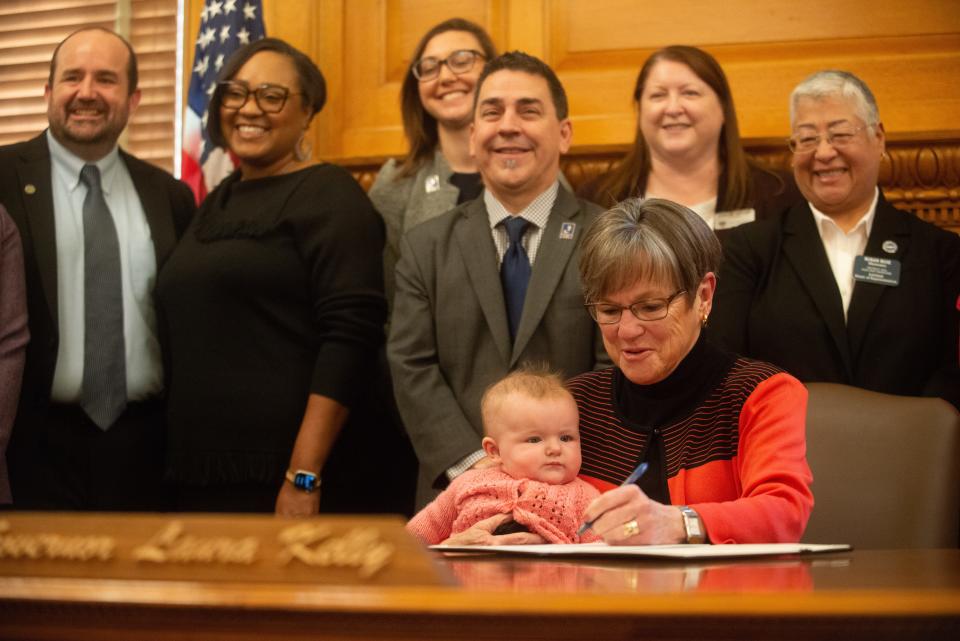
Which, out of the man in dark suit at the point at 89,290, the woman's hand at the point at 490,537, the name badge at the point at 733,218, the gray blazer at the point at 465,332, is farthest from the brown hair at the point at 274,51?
the woman's hand at the point at 490,537

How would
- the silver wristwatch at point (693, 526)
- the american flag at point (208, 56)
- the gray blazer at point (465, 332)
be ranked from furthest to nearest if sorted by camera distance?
the american flag at point (208, 56)
the gray blazer at point (465, 332)
the silver wristwatch at point (693, 526)

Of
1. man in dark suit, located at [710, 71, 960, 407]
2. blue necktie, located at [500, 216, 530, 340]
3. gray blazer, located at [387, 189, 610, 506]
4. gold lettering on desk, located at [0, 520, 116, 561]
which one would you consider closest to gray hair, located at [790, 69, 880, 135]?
man in dark suit, located at [710, 71, 960, 407]

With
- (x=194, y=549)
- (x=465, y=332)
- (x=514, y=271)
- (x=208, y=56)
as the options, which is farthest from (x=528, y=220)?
(x=194, y=549)

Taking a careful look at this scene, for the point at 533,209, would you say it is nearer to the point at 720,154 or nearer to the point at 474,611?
the point at 720,154

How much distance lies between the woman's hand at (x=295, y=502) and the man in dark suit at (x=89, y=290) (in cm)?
43

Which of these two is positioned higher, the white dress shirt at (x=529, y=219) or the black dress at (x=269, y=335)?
the white dress shirt at (x=529, y=219)

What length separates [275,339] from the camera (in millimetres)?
3287

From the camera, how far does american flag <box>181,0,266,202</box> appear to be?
4543 mm

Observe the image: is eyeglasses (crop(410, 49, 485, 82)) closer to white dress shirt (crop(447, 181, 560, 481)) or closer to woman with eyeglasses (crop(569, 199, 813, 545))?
white dress shirt (crop(447, 181, 560, 481))

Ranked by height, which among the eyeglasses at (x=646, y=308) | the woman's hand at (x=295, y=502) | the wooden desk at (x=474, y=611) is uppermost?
the eyeglasses at (x=646, y=308)

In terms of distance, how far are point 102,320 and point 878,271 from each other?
83.1 inches

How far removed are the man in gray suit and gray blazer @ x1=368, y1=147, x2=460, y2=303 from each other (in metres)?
0.35

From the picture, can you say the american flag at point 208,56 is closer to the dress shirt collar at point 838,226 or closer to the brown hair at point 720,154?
the brown hair at point 720,154

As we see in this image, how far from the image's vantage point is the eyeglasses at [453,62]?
372cm
